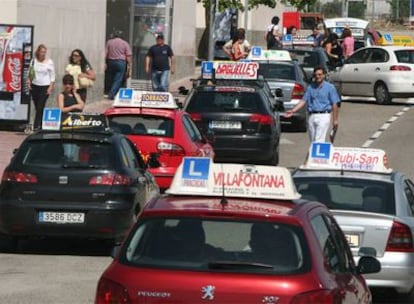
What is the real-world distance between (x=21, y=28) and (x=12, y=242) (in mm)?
10461

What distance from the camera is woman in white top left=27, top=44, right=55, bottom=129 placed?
23.1 metres

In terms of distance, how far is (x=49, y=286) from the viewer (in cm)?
1182

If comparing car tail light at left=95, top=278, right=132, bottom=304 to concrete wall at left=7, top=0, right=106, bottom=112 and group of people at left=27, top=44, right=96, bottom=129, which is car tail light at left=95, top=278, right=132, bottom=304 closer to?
group of people at left=27, top=44, right=96, bottom=129

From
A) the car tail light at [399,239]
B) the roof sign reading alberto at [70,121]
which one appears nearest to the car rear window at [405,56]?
the roof sign reading alberto at [70,121]

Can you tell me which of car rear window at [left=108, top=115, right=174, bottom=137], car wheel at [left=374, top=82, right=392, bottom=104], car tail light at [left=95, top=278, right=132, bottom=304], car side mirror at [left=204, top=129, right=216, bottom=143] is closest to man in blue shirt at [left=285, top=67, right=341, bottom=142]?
car side mirror at [left=204, top=129, right=216, bottom=143]

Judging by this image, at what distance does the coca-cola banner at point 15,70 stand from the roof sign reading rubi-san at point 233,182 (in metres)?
16.4

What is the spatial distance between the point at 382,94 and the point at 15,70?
1338 centimetres

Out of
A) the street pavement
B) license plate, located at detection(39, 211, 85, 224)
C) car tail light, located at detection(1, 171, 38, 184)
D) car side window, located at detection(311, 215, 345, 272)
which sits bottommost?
the street pavement

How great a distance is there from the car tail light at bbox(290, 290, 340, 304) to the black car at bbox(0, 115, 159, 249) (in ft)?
21.8

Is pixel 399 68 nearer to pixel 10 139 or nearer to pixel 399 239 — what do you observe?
pixel 10 139

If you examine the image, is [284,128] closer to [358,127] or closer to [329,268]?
[358,127]

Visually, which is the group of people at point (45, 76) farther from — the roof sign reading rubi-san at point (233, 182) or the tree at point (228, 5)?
the tree at point (228, 5)

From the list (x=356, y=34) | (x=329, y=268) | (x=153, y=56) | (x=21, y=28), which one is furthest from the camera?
(x=356, y=34)

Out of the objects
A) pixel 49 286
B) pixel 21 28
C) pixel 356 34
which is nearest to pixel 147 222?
pixel 49 286
